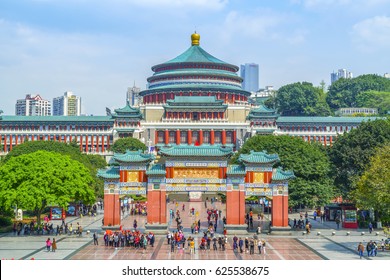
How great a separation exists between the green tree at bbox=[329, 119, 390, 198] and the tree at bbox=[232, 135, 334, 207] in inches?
59.1

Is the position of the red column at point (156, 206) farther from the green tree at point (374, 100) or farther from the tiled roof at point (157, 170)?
the green tree at point (374, 100)

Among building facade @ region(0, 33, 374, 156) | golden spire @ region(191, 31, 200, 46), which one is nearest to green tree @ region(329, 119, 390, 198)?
building facade @ region(0, 33, 374, 156)

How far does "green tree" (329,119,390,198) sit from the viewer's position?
65375mm

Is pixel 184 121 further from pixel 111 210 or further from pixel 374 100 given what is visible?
pixel 111 210

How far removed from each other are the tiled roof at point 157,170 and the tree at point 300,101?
366ft

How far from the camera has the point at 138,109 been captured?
12838 centimetres

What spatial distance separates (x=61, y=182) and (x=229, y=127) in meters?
74.8

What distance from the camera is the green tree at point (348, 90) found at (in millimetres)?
173375

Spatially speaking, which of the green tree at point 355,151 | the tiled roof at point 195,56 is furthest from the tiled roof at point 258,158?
the tiled roof at point 195,56

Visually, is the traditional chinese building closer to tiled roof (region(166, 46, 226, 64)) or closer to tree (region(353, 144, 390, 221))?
tree (region(353, 144, 390, 221))

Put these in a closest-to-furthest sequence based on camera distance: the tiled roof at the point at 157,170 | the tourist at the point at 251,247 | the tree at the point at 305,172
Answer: the tourist at the point at 251,247
the tiled roof at the point at 157,170
the tree at the point at 305,172

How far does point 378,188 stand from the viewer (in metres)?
46.7

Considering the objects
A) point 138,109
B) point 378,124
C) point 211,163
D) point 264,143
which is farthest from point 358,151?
point 138,109

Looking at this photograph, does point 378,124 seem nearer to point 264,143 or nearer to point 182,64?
point 264,143
